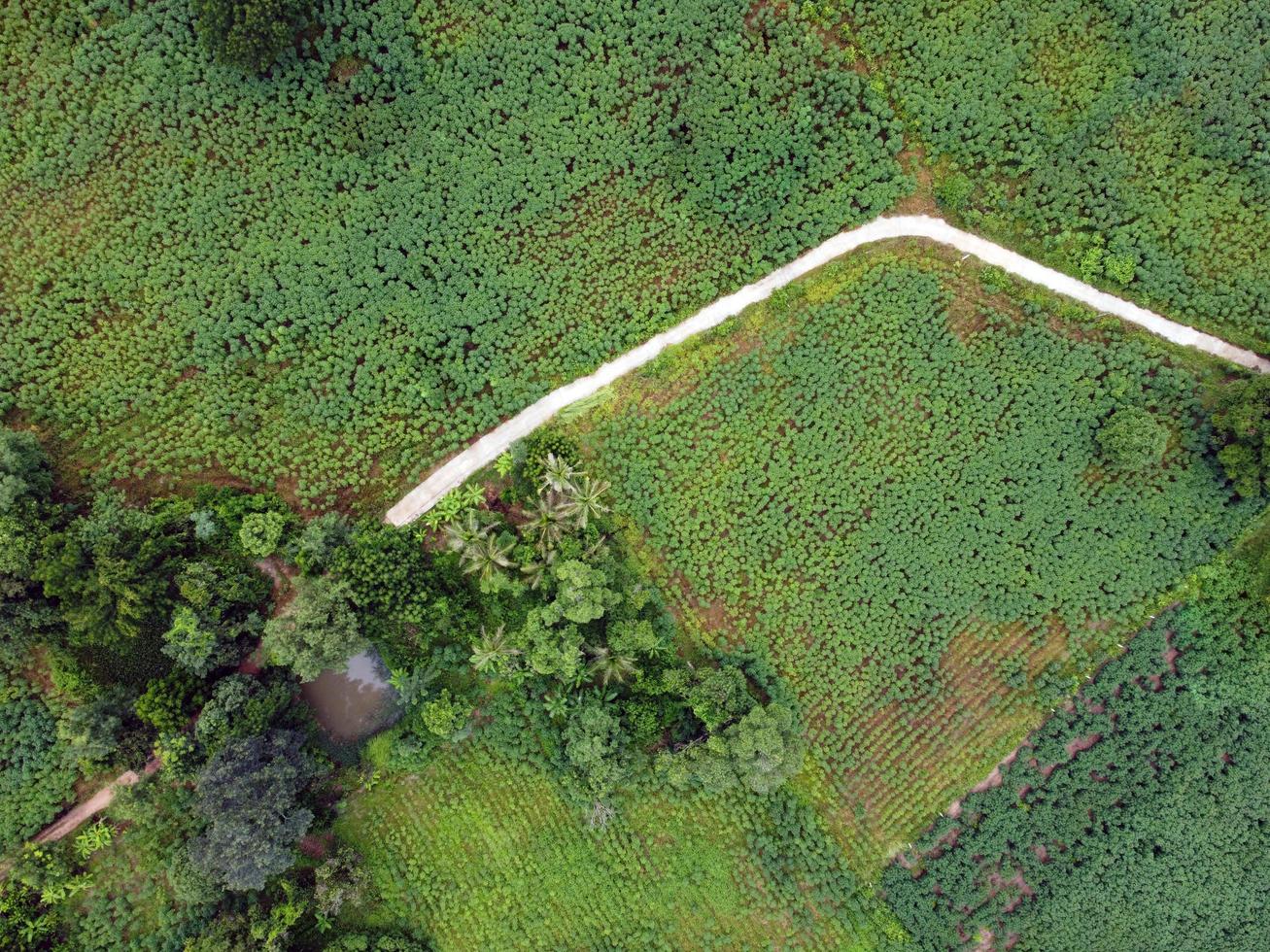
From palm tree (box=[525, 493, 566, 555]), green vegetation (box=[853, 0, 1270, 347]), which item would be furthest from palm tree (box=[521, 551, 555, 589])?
green vegetation (box=[853, 0, 1270, 347])

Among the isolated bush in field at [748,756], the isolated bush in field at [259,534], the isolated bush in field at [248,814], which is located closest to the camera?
the isolated bush in field at [248,814]

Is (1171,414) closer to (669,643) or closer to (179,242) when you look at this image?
(669,643)

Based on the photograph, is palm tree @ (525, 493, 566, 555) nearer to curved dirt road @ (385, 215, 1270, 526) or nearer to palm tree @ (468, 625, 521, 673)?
palm tree @ (468, 625, 521, 673)

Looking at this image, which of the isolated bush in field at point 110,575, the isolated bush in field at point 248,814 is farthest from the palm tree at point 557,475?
the isolated bush in field at point 110,575

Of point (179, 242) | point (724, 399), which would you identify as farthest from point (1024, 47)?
point (179, 242)

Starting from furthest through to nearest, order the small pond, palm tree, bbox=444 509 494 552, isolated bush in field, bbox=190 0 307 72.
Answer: the small pond → palm tree, bbox=444 509 494 552 → isolated bush in field, bbox=190 0 307 72

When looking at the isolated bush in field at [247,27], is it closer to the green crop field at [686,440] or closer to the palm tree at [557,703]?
the green crop field at [686,440]
